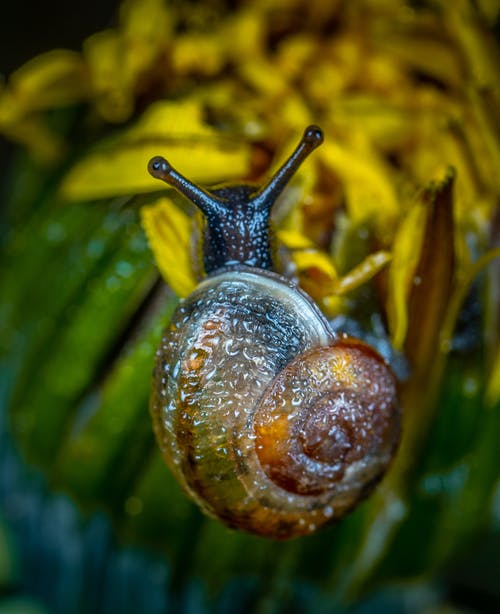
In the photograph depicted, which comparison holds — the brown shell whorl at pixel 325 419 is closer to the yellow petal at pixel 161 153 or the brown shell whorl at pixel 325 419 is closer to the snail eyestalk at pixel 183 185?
the snail eyestalk at pixel 183 185

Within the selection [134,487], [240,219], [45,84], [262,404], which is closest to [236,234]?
[240,219]

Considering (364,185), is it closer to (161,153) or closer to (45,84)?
(161,153)

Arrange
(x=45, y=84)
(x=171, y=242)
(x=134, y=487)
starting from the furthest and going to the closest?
(x=45, y=84)
(x=134, y=487)
(x=171, y=242)

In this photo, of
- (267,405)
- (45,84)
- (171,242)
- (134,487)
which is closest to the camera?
(267,405)

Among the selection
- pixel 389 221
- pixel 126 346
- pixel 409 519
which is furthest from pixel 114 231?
pixel 409 519

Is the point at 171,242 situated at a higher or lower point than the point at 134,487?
higher

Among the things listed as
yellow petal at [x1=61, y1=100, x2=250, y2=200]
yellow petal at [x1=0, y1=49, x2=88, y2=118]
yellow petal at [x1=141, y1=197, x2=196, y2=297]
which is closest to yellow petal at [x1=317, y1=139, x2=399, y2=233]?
yellow petal at [x1=61, y1=100, x2=250, y2=200]

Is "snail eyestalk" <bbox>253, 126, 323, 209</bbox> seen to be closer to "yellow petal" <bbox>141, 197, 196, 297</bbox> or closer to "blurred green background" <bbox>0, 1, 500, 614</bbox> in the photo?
"yellow petal" <bbox>141, 197, 196, 297</bbox>
